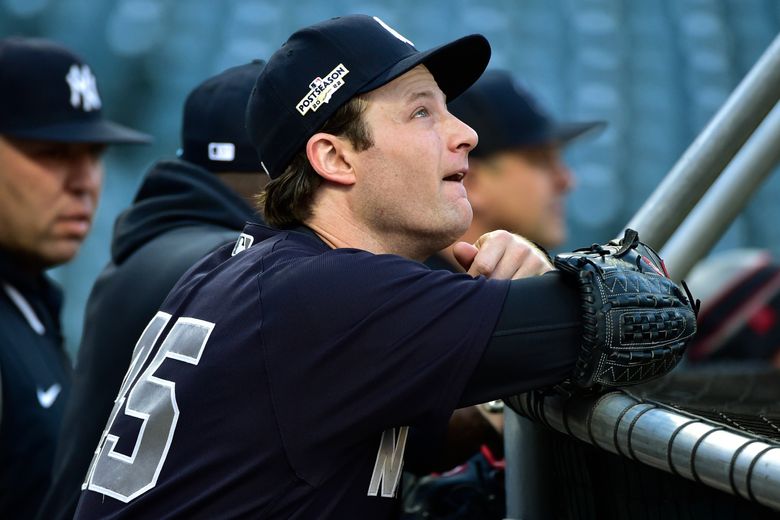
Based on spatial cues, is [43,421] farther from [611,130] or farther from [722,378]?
[611,130]

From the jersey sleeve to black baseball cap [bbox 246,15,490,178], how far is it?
0.32m

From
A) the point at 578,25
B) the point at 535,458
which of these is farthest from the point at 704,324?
the point at 578,25

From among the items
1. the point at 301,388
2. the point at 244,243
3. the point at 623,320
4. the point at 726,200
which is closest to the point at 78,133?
the point at 244,243

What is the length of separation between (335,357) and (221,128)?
4.33ft

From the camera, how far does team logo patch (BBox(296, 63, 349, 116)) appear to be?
1754mm

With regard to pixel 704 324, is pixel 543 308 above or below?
above

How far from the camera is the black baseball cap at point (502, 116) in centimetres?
346

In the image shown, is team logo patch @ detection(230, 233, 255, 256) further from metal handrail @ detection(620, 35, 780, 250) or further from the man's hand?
metal handrail @ detection(620, 35, 780, 250)

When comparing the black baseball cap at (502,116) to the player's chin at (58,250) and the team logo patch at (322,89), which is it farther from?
the team logo patch at (322,89)

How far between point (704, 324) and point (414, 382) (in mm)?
3888

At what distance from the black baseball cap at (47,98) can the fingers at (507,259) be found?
5.79ft

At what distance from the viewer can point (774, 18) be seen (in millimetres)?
10086

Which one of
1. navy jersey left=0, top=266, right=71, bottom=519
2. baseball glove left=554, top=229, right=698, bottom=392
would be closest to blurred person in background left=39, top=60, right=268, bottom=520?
navy jersey left=0, top=266, right=71, bottom=519

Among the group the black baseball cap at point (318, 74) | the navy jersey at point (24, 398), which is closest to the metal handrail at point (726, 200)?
the black baseball cap at point (318, 74)
